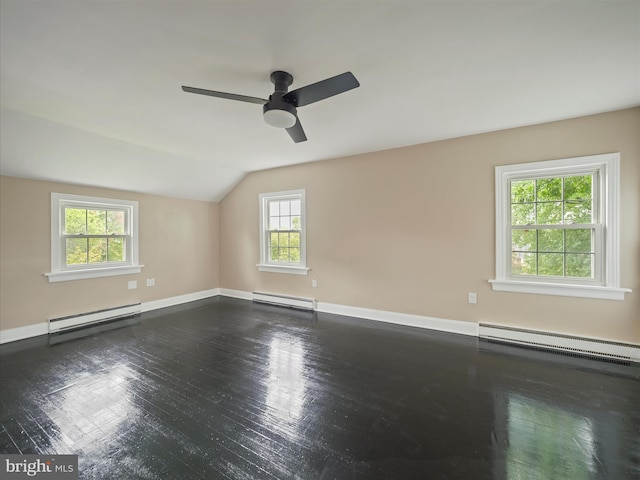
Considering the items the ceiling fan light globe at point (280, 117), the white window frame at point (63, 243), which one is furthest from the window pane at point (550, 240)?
the white window frame at point (63, 243)

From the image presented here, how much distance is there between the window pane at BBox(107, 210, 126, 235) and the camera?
4.27 m

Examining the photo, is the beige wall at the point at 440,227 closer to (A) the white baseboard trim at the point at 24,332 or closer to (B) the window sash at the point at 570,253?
(B) the window sash at the point at 570,253

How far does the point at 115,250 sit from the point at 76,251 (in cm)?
51

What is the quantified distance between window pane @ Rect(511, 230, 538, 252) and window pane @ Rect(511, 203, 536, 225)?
118mm

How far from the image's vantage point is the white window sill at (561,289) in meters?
2.74

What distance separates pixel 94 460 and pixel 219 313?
9.69 ft

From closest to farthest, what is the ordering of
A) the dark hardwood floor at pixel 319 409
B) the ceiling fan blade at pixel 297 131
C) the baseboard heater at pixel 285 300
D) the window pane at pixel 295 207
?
the dark hardwood floor at pixel 319 409
the ceiling fan blade at pixel 297 131
the baseboard heater at pixel 285 300
the window pane at pixel 295 207

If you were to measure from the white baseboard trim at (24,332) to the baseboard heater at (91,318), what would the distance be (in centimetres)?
7

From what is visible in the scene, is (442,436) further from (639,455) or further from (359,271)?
(359,271)

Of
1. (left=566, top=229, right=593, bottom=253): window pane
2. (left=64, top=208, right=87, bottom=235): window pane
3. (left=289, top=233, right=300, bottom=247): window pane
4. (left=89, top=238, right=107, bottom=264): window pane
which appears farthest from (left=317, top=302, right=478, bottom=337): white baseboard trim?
(left=64, top=208, right=87, bottom=235): window pane

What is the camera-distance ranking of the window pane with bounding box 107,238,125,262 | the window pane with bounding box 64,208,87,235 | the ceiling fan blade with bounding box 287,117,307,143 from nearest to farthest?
the ceiling fan blade with bounding box 287,117,307,143 < the window pane with bounding box 64,208,87,235 < the window pane with bounding box 107,238,125,262

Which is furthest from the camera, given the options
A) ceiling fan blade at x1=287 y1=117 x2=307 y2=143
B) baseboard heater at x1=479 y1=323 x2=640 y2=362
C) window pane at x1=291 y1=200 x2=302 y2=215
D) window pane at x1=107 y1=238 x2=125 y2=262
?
window pane at x1=291 y1=200 x2=302 y2=215

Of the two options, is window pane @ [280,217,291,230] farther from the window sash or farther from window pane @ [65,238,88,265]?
the window sash

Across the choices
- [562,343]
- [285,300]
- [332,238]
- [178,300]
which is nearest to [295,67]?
[332,238]
